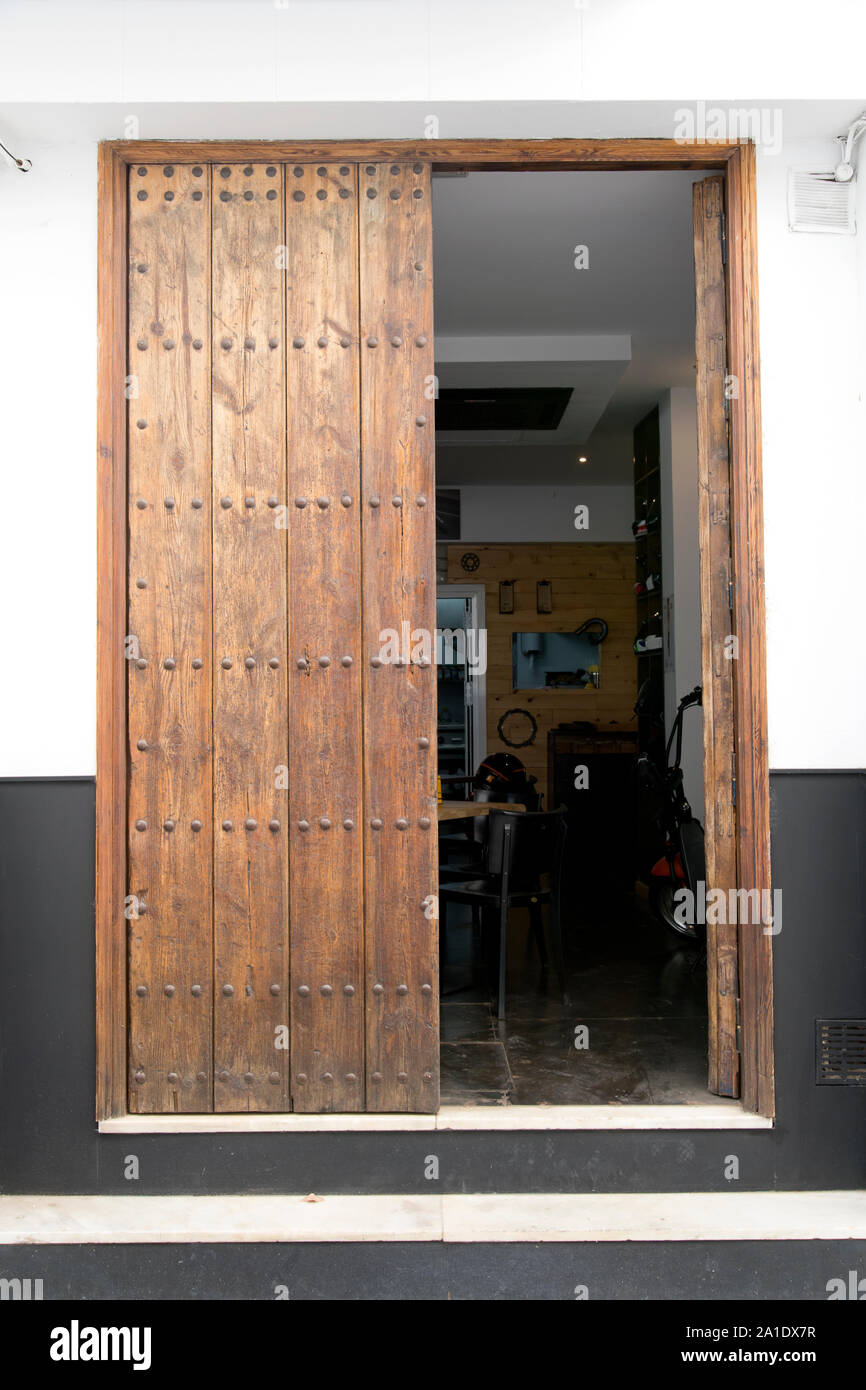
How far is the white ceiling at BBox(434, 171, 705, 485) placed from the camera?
372 cm

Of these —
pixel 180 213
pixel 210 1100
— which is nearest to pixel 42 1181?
pixel 210 1100

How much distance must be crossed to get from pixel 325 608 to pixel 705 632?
1103 millimetres

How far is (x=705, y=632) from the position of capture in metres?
2.99

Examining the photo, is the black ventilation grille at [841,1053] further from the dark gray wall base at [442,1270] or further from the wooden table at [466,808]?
the wooden table at [466,808]

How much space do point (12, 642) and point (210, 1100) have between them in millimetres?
1411

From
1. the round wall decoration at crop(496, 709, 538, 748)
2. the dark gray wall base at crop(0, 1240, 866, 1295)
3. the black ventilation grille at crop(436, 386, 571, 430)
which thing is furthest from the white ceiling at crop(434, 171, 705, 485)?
the round wall decoration at crop(496, 709, 538, 748)

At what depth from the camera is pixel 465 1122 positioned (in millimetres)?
2830

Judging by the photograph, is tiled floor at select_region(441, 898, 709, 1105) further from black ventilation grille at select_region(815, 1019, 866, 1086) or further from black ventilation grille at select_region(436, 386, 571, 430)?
black ventilation grille at select_region(436, 386, 571, 430)

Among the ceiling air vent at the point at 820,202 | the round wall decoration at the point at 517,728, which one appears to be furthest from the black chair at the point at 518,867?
the round wall decoration at the point at 517,728

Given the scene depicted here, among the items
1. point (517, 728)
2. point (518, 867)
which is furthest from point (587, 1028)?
point (517, 728)

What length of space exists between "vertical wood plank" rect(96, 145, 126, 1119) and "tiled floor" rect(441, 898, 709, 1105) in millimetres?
997

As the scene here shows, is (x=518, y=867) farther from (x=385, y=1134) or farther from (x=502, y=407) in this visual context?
(x=502, y=407)
